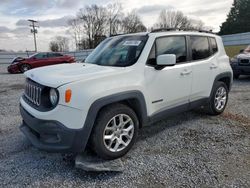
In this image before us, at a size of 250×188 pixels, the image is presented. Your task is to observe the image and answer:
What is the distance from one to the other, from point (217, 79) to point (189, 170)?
2.50m

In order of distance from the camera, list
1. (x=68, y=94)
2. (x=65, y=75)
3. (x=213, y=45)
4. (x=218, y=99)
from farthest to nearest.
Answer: (x=218, y=99) < (x=213, y=45) < (x=65, y=75) < (x=68, y=94)

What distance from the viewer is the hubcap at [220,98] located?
5121 mm

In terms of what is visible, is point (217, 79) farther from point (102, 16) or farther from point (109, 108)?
point (102, 16)

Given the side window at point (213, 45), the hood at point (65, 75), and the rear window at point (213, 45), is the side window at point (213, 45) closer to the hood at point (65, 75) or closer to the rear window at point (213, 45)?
the rear window at point (213, 45)

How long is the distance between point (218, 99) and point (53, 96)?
3605mm

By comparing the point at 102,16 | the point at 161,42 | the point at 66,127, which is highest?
the point at 102,16

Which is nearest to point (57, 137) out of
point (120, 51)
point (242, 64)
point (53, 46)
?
point (120, 51)

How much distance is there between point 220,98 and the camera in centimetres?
522

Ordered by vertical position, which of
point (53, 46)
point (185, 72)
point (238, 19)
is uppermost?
point (238, 19)

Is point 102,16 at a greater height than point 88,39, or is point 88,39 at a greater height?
point 102,16

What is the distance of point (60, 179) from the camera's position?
299 centimetres

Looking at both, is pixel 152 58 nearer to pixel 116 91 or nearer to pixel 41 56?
pixel 116 91

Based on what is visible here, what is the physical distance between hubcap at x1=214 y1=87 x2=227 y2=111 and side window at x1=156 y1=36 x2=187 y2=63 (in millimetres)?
1392

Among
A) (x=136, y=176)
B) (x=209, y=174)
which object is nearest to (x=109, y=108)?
(x=136, y=176)
